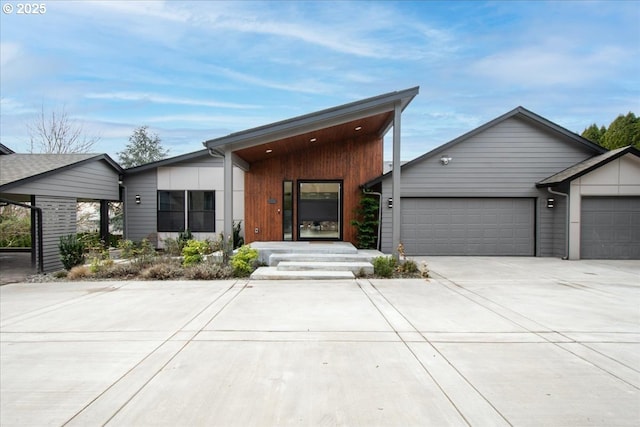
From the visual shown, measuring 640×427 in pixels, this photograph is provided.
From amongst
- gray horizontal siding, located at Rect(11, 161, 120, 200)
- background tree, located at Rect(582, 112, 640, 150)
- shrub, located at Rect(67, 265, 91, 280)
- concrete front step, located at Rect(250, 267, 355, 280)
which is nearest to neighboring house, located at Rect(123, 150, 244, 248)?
gray horizontal siding, located at Rect(11, 161, 120, 200)

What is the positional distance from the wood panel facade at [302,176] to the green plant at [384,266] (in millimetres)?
3690

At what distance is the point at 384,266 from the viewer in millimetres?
8602

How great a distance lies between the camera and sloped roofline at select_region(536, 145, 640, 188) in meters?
11.0

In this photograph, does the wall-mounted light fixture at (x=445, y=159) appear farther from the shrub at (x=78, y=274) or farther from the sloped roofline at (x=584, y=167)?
the shrub at (x=78, y=274)

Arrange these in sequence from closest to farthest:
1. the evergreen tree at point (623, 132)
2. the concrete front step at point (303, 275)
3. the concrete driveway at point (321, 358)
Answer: the concrete driveway at point (321, 358) → the concrete front step at point (303, 275) → the evergreen tree at point (623, 132)

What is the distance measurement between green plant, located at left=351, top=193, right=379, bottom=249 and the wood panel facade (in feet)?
1.50

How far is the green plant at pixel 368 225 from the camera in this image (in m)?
12.0

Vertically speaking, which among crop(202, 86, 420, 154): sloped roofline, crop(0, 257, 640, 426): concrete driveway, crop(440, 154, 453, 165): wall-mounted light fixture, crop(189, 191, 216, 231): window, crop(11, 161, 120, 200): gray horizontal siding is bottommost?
crop(0, 257, 640, 426): concrete driveway

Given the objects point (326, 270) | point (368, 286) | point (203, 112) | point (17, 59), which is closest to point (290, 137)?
point (326, 270)

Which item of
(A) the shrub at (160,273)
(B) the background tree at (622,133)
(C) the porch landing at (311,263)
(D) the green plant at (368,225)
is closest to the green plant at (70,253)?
→ (A) the shrub at (160,273)

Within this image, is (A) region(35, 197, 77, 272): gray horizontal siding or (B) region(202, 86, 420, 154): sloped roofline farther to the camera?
(A) region(35, 197, 77, 272): gray horizontal siding

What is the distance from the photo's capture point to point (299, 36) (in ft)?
47.3

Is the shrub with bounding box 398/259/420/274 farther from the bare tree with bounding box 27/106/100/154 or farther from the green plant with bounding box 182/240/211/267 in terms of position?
the bare tree with bounding box 27/106/100/154

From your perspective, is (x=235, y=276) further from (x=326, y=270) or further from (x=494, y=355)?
(x=494, y=355)
